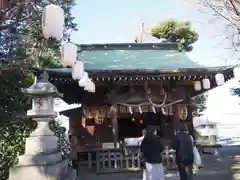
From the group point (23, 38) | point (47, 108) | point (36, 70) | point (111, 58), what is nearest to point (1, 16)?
point (47, 108)

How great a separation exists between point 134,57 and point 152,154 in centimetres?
903

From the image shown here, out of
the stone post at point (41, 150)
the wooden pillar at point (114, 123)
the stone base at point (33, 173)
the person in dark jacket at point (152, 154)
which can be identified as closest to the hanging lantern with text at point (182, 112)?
the wooden pillar at point (114, 123)

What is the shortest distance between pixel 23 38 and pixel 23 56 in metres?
1.23

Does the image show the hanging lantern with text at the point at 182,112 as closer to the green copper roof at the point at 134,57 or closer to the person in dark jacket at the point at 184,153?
the green copper roof at the point at 134,57

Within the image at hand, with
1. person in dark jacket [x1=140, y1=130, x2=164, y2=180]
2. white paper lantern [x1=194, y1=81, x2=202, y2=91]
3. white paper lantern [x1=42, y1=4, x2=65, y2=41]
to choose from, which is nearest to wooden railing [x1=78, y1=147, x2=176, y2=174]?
white paper lantern [x1=194, y1=81, x2=202, y2=91]

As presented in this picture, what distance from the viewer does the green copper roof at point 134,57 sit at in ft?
41.8

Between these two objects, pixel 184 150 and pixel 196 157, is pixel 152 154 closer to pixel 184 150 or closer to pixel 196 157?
pixel 184 150

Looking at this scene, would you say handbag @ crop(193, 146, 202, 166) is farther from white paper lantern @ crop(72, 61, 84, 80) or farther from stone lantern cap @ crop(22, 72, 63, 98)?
stone lantern cap @ crop(22, 72, 63, 98)

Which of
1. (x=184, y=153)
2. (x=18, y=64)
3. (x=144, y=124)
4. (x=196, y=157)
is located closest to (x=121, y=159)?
(x=196, y=157)

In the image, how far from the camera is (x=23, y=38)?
1205 cm

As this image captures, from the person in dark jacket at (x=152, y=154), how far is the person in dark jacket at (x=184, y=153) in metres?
0.54

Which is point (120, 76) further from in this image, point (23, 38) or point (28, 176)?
point (28, 176)

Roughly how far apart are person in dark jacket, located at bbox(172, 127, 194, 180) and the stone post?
2664 millimetres

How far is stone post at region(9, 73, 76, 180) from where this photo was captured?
19.3 ft
